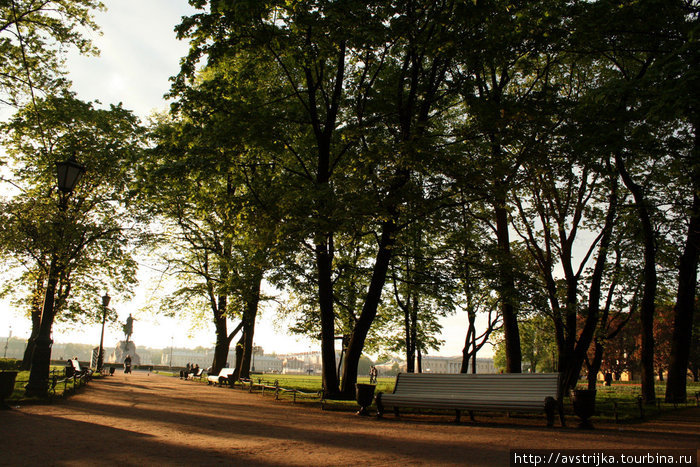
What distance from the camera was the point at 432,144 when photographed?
41.0 ft

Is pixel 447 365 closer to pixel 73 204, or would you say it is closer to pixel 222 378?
pixel 222 378

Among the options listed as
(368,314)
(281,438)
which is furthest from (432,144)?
(281,438)

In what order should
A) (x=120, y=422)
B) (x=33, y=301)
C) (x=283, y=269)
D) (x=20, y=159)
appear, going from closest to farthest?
1. (x=120, y=422)
2. (x=283, y=269)
3. (x=20, y=159)
4. (x=33, y=301)

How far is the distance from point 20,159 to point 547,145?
21.5m

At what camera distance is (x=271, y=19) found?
1376cm

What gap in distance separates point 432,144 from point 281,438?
8144mm

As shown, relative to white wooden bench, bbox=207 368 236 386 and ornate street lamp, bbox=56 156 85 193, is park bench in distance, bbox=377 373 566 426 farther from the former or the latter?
white wooden bench, bbox=207 368 236 386

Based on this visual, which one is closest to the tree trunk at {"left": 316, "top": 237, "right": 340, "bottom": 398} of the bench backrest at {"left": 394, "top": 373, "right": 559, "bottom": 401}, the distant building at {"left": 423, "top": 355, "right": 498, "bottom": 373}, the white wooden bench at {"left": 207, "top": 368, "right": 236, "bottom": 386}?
the bench backrest at {"left": 394, "top": 373, "right": 559, "bottom": 401}

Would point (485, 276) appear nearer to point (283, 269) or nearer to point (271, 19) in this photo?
point (283, 269)

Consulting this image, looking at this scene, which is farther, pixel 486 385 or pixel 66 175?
pixel 66 175

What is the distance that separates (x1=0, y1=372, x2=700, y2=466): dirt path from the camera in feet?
18.2

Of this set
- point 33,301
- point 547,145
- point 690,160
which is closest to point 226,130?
point 547,145

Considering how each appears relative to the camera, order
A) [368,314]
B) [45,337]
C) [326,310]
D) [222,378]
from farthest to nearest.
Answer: [222,378], [326,310], [368,314], [45,337]

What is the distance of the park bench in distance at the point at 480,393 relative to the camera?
835 cm
